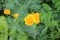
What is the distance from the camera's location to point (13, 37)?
6.24 feet

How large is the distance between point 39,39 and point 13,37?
11.0 inches

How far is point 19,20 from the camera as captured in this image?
2119 millimetres

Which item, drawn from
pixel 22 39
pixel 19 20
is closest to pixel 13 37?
pixel 22 39

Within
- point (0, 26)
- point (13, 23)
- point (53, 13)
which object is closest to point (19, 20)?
point (13, 23)

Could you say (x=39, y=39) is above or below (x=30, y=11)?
below

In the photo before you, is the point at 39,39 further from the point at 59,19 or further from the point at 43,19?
the point at 59,19

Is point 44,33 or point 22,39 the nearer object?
point 22,39

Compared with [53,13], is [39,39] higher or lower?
lower

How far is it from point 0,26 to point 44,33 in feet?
1.52

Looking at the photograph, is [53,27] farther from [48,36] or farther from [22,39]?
[22,39]

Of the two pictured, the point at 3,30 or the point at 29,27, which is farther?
the point at 29,27

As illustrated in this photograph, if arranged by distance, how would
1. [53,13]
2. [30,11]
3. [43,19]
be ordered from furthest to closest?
[30,11], [53,13], [43,19]

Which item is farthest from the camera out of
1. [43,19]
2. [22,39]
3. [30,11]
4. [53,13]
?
[30,11]

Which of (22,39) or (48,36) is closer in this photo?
(22,39)
